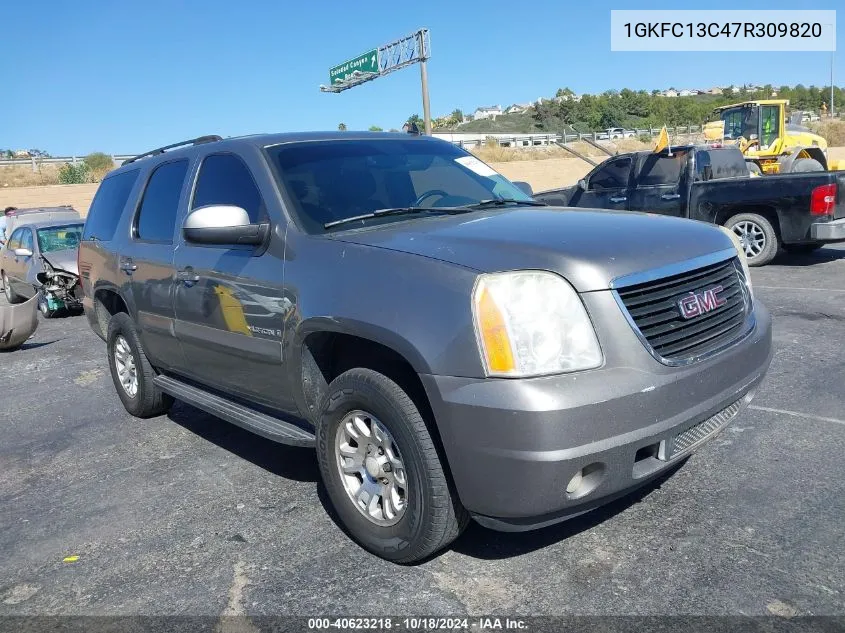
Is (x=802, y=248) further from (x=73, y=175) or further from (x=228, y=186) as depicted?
(x=73, y=175)

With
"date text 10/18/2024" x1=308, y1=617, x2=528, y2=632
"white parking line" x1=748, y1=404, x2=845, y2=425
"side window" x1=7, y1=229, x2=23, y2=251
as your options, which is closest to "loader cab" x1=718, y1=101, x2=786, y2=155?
"white parking line" x1=748, y1=404, x2=845, y2=425

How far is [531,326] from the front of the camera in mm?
2645

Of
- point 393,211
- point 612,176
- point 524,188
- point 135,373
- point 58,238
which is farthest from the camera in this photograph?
point 58,238

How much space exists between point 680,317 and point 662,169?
925 centimetres

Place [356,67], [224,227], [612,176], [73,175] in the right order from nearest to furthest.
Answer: [224,227] < [612,176] < [356,67] < [73,175]

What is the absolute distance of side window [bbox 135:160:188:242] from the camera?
15.2 ft

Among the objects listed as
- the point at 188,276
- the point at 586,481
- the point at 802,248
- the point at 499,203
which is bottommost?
the point at 802,248

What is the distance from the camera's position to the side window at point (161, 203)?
4629 millimetres

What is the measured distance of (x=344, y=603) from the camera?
2.88 meters

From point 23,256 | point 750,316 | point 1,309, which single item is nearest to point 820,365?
point 750,316

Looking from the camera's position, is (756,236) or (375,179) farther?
(756,236)

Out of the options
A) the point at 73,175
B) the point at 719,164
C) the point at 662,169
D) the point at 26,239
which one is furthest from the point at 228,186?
the point at 73,175

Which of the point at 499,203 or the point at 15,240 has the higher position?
the point at 499,203

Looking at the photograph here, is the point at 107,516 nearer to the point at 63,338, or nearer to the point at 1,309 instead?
the point at 1,309
